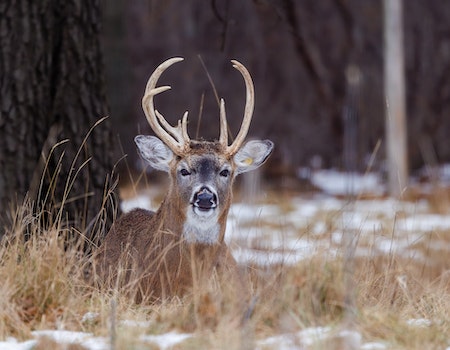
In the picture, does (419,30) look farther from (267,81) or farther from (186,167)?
(186,167)

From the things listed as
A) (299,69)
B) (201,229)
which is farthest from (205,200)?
(299,69)

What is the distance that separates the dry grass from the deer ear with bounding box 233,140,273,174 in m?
1.27

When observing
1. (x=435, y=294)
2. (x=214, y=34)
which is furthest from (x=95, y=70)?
(x=214, y=34)

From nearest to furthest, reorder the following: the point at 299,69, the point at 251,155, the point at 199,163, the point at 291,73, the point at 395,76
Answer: the point at 199,163 → the point at 251,155 → the point at 395,76 → the point at 291,73 → the point at 299,69

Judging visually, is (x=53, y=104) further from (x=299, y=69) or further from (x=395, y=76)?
(x=299, y=69)

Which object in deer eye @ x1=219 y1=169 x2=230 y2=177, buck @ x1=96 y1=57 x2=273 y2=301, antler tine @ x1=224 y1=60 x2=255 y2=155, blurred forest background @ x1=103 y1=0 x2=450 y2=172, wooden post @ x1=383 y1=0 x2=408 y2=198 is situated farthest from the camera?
blurred forest background @ x1=103 y1=0 x2=450 y2=172

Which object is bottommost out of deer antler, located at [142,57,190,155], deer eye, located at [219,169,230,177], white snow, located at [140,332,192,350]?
white snow, located at [140,332,192,350]

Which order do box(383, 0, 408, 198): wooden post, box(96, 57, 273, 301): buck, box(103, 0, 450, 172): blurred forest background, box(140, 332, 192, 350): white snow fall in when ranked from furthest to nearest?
box(103, 0, 450, 172): blurred forest background, box(383, 0, 408, 198): wooden post, box(96, 57, 273, 301): buck, box(140, 332, 192, 350): white snow

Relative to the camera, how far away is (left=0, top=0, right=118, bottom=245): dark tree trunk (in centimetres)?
718

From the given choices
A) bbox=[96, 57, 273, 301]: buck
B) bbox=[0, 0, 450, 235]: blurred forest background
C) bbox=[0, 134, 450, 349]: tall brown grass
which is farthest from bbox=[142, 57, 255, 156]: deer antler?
bbox=[0, 0, 450, 235]: blurred forest background

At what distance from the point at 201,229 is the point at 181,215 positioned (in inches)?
6.9

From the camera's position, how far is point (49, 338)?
467 centimetres

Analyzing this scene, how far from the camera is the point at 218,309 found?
15.8 feet

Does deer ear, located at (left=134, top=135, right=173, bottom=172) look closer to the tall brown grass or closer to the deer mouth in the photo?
the deer mouth
